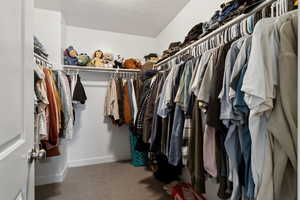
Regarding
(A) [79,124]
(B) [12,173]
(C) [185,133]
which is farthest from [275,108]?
(A) [79,124]

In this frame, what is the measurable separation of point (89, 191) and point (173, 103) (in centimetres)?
159

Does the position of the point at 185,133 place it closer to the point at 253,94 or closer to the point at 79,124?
the point at 253,94

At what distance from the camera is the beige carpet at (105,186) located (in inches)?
72.1

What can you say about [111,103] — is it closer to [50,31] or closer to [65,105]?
[65,105]

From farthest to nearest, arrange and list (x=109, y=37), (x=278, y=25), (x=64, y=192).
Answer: (x=109, y=37) < (x=64, y=192) < (x=278, y=25)

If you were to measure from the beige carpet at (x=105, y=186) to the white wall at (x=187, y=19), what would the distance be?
209 cm

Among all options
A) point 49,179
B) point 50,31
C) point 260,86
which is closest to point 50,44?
point 50,31

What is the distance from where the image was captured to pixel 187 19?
2.13 m

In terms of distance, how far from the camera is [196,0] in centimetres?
194

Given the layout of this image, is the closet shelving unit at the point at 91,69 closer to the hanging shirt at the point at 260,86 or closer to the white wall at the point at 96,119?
the white wall at the point at 96,119

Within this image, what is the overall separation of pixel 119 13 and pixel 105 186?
8.16ft

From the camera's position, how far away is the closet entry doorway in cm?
50

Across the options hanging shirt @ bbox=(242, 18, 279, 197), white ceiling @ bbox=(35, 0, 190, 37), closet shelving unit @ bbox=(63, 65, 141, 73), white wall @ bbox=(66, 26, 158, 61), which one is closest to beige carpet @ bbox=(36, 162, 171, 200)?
hanging shirt @ bbox=(242, 18, 279, 197)

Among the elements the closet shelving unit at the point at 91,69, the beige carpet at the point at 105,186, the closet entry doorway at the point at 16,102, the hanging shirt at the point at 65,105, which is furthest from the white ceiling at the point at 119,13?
the beige carpet at the point at 105,186
